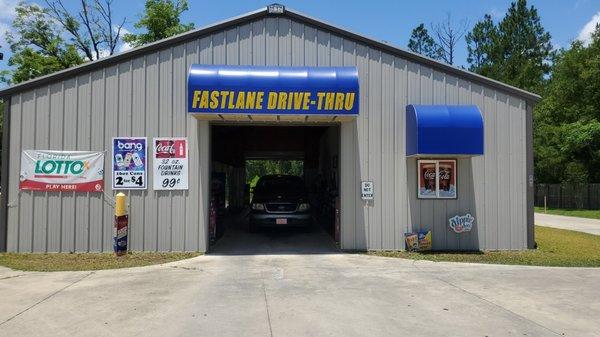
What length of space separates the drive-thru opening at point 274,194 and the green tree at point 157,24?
1355cm

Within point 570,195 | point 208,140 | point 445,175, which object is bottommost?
point 570,195

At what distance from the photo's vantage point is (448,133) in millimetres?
11602

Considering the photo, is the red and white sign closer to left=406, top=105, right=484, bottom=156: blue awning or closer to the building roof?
the building roof

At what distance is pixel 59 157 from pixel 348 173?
729cm

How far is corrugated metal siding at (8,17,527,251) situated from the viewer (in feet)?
39.5

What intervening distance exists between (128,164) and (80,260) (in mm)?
2544

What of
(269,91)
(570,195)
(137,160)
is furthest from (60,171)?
(570,195)

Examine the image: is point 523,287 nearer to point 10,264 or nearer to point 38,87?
point 10,264

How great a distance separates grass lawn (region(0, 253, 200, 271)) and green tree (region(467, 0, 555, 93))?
156 ft

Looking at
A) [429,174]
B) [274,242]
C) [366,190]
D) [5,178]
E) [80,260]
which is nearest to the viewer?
[80,260]

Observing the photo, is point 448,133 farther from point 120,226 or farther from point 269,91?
point 120,226

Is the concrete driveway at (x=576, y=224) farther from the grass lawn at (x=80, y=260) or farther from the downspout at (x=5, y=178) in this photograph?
the downspout at (x=5, y=178)

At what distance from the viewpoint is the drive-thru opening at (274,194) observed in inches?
554

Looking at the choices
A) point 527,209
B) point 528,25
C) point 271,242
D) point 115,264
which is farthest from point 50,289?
point 528,25
